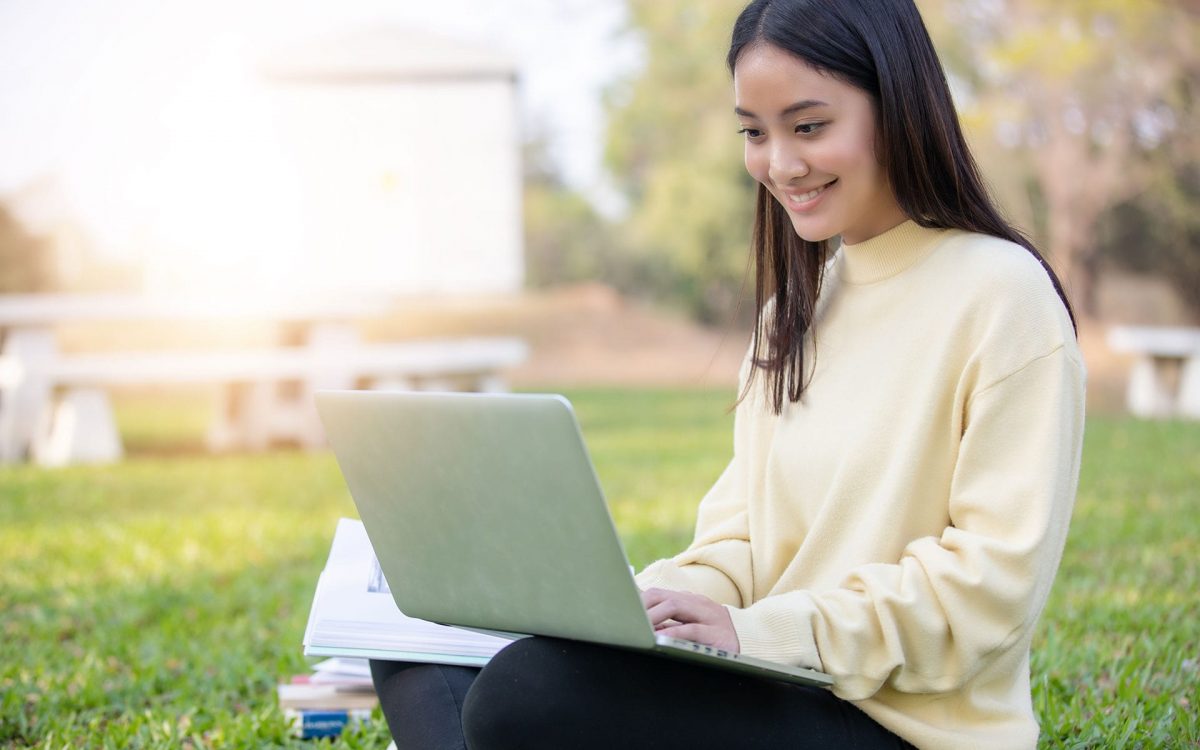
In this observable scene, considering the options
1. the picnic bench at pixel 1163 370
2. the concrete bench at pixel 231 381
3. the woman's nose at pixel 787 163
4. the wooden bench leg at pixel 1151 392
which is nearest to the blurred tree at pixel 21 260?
the concrete bench at pixel 231 381

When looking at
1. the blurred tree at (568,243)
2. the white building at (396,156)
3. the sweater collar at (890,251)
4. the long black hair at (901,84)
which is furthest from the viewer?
the blurred tree at (568,243)

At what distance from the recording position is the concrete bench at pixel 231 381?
21.7 ft

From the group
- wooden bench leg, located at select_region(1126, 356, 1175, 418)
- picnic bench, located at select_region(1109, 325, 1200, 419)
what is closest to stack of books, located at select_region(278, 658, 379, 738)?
picnic bench, located at select_region(1109, 325, 1200, 419)

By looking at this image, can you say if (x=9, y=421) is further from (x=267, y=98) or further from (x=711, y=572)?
(x=267, y=98)

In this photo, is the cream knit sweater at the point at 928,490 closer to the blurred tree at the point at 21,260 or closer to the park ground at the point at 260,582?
the park ground at the point at 260,582

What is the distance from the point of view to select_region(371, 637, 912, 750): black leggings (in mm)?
1273

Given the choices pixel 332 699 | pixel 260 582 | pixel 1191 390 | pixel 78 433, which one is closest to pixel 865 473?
pixel 332 699

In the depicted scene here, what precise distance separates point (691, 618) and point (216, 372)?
5.89 meters

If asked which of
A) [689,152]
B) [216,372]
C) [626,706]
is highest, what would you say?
[626,706]

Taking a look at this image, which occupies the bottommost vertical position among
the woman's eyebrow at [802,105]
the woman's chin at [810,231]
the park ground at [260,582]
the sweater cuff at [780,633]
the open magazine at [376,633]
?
the park ground at [260,582]

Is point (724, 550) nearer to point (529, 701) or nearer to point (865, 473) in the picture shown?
point (865, 473)

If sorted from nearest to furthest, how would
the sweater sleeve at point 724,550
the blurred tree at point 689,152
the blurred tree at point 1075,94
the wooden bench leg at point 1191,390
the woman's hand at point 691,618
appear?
the woman's hand at point 691,618 < the sweater sleeve at point 724,550 < the wooden bench leg at point 1191,390 < the blurred tree at point 1075,94 < the blurred tree at point 689,152

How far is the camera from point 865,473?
1434 millimetres

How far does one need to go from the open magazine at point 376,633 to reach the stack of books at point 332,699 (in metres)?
0.60
